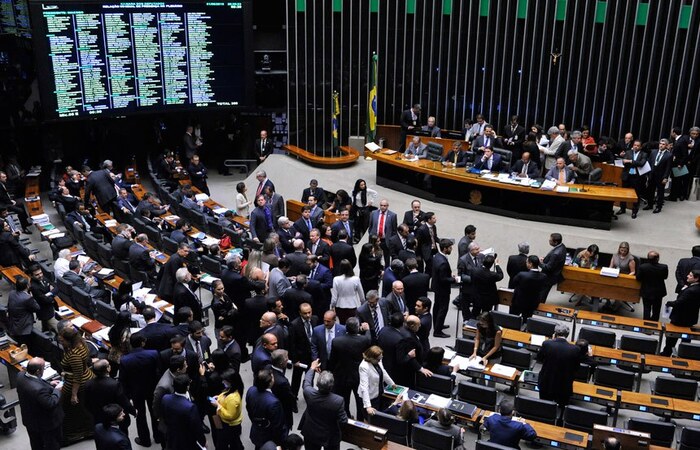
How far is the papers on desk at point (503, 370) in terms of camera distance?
8273 mm

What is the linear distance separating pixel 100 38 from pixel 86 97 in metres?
1.25

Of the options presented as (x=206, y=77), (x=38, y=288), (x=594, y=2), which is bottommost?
(x=38, y=288)

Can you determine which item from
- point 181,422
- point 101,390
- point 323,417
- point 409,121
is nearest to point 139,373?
point 101,390

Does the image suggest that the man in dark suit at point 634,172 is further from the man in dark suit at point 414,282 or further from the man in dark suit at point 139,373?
the man in dark suit at point 139,373

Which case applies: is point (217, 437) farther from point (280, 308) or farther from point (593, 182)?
point (593, 182)

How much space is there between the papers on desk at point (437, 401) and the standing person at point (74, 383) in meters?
3.47

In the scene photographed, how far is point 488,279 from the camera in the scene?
9703 millimetres

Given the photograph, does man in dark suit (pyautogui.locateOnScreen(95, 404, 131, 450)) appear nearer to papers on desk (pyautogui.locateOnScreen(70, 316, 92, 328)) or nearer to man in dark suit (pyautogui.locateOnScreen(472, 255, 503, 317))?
papers on desk (pyautogui.locateOnScreen(70, 316, 92, 328))

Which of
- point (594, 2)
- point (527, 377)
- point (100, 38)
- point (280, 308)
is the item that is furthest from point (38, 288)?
point (594, 2)

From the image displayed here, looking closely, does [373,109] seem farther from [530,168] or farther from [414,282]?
[414,282]

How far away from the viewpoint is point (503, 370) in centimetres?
837

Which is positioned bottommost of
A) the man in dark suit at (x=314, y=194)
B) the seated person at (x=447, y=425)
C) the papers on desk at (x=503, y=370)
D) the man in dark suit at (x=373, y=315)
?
the papers on desk at (x=503, y=370)

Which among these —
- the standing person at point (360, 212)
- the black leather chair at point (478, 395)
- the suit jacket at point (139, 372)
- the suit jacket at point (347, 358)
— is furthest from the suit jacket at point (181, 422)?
the standing person at point (360, 212)

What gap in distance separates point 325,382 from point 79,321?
14.0 ft
